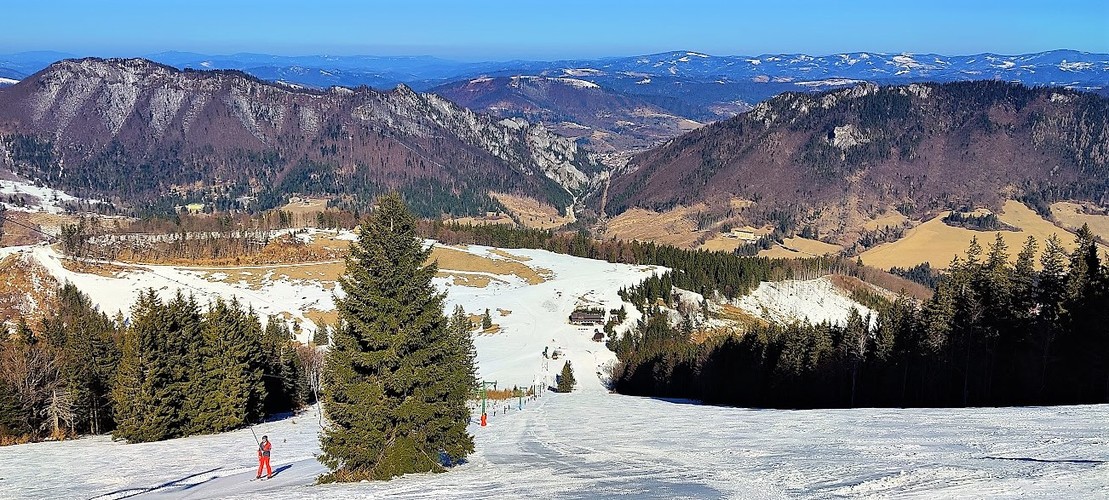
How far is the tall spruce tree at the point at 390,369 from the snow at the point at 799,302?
5632 inches

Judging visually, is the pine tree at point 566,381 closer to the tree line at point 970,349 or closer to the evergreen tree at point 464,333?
the tree line at point 970,349

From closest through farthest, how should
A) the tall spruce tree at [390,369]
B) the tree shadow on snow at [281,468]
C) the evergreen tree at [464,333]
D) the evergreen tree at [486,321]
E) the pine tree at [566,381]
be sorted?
the tall spruce tree at [390,369], the evergreen tree at [464,333], the tree shadow on snow at [281,468], the pine tree at [566,381], the evergreen tree at [486,321]

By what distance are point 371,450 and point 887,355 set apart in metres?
54.8

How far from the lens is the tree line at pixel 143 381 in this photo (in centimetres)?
4959

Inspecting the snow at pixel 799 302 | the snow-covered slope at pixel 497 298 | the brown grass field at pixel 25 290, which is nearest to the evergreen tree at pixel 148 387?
the snow-covered slope at pixel 497 298

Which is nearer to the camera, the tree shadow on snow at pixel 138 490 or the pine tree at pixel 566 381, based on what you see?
the tree shadow on snow at pixel 138 490

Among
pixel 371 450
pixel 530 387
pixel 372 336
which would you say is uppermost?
pixel 372 336

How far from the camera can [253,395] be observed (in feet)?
200

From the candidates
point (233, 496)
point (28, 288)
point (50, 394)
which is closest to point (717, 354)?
point (50, 394)

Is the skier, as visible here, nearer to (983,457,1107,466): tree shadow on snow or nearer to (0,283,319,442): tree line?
(0,283,319,442): tree line

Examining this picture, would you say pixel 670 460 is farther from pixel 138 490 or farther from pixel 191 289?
pixel 191 289

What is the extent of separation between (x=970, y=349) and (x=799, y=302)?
11468 cm

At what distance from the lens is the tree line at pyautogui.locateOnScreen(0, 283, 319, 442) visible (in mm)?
49594

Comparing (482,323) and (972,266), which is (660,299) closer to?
(482,323)
